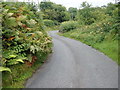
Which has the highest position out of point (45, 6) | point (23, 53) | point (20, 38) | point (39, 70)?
point (45, 6)

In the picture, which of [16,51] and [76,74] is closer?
[16,51]

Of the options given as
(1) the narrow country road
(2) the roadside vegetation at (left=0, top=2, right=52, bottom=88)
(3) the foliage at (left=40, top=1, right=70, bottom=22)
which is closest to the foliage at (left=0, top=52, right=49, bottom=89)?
(2) the roadside vegetation at (left=0, top=2, right=52, bottom=88)

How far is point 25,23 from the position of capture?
31.2 feet

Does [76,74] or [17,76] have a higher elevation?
[17,76]

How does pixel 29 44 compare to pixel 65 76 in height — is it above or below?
above

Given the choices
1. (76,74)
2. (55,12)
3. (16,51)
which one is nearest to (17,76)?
(16,51)

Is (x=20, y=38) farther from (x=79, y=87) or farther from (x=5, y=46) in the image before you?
(x=79, y=87)

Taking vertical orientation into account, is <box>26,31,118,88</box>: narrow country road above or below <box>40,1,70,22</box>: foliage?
below

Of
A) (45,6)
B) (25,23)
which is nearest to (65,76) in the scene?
(25,23)

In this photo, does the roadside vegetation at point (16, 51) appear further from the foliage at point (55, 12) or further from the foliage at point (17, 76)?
the foliage at point (55, 12)

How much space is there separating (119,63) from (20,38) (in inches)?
237

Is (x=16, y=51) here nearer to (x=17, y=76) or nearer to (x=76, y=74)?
(x=17, y=76)

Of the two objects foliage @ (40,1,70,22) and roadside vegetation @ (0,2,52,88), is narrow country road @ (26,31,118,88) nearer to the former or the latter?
roadside vegetation @ (0,2,52,88)

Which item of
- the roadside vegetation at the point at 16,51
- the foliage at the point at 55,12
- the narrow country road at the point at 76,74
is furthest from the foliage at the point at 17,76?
the foliage at the point at 55,12
